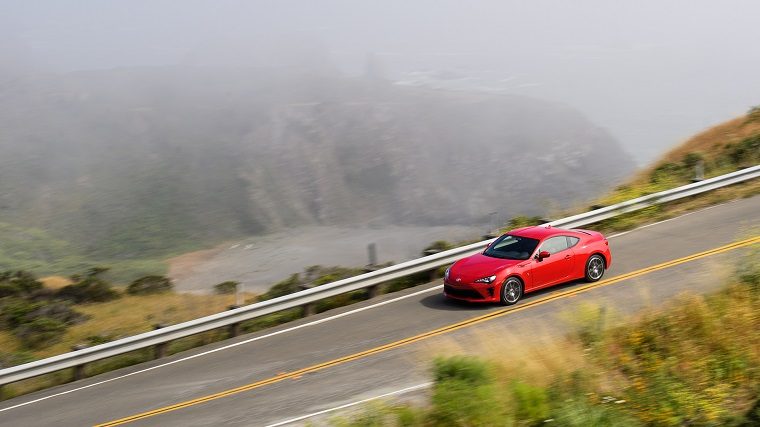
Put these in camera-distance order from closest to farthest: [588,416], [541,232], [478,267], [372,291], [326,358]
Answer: [588,416] → [326,358] → [478,267] → [541,232] → [372,291]

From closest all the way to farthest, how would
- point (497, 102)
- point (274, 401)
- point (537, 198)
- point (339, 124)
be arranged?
1. point (274, 401)
2. point (537, 198)
3. point (339, 124)
4. point (497, 102)

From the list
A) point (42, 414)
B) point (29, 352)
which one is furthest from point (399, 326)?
point (29, 352)

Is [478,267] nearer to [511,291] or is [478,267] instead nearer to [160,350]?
[511,291]

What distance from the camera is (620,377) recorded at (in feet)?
32.5

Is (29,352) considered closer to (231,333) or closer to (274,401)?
(231,333)

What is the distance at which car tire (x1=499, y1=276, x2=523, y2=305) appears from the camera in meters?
14.7

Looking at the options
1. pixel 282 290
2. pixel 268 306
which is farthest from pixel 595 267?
pixel 282 290

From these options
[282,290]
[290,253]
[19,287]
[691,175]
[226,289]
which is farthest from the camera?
[290,253]

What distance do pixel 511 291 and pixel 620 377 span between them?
16.1 ft

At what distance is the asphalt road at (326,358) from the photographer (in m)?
11.8

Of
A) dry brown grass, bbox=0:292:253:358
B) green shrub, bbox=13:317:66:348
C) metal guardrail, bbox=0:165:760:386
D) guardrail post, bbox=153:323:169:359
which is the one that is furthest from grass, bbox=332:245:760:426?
green shrub, bbox=13:317:66:348

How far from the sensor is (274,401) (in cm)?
1181

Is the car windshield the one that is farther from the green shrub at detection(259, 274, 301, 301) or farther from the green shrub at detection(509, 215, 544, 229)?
the green shrub at detection(509, 215, 544, 229)

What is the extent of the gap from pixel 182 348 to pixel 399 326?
4267mm
